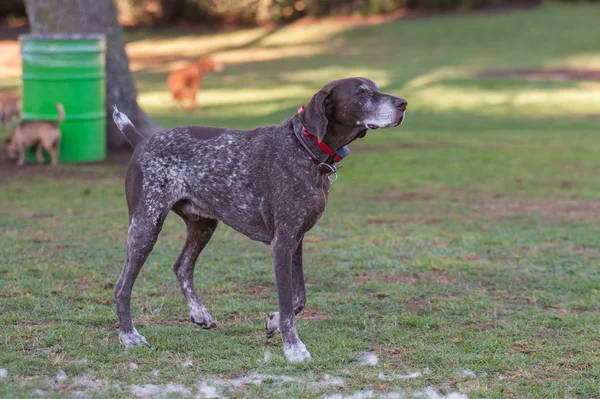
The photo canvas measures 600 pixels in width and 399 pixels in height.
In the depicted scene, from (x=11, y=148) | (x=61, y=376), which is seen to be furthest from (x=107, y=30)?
(x=61, y=376)

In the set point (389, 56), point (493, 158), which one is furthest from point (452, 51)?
point (493, 158)

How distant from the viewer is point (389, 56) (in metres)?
31.9

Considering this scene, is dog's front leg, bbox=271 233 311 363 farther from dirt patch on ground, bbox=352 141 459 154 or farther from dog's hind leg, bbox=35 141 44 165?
dirt patch on ground, bbox=352 141 459 154

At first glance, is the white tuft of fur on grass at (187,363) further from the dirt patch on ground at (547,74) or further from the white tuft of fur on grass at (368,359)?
the dirt patch on ground at (547,74)

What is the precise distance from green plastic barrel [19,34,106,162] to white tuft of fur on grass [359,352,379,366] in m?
7.81

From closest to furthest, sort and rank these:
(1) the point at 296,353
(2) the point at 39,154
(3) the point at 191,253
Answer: (1) the point at 296,353, (3) the point at 191,253, (2) the point at 39,154

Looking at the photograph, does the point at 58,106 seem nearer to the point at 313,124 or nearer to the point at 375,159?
the point at 375,159

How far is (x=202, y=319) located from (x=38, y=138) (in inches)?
275

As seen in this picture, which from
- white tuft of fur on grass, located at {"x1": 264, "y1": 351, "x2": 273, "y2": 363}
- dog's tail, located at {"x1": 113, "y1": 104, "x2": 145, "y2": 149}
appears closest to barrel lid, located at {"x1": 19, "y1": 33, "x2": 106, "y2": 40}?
dog's tail, located at {"x1": 113, "y1": 104, "x2": 145, "y2": 149}

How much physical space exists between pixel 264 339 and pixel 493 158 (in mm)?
8945

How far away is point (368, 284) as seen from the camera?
707 cm

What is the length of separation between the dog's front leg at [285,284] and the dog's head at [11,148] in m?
7.97

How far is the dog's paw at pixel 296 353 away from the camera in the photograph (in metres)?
5.17

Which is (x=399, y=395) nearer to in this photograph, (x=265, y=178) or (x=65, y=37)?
(x=265, y=178)
